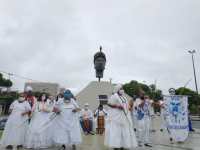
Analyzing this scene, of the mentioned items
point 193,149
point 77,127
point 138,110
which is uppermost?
point 138,110

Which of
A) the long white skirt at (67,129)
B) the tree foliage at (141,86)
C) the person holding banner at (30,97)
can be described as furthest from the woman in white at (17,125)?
the tree foliage at (141,86)

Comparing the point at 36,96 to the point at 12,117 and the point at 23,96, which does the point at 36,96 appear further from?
the point at 12,117

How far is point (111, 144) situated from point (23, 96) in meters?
3.37

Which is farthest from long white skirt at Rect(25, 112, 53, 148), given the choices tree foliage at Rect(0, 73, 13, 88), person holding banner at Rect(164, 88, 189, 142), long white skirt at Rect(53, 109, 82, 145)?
tree foliage at Rect(0, 73, 13, 88)

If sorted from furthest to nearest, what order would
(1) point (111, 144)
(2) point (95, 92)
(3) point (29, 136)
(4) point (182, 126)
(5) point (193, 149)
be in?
(2) point (95, 92) < (4) point (182, 126) < (3) point (29, 136) < (5) point (193, 149) < (1) point (111, 144)

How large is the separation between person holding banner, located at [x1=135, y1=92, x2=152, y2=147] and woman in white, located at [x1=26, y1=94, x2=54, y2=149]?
9.54 ft

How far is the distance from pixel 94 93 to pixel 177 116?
14.7 m

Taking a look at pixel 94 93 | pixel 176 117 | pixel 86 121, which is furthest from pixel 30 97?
pixel 94 93

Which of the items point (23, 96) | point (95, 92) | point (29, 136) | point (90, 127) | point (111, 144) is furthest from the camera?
point (95, 92)

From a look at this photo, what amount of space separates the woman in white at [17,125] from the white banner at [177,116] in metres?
5.10

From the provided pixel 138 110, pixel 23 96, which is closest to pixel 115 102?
pixel 138 110

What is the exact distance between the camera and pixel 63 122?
741 cm

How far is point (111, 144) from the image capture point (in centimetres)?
694

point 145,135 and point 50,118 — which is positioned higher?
point 50,118
